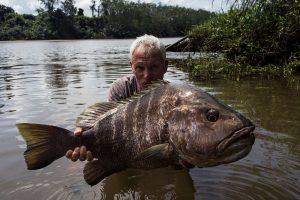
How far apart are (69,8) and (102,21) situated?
39.1 feet

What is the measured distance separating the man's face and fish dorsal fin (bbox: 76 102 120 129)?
29.8 inches

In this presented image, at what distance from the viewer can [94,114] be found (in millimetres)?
3621

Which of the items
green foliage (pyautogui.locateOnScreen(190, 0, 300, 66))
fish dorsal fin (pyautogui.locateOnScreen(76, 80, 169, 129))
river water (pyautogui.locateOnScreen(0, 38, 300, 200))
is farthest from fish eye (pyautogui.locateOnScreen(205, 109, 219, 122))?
green foliage (pyautogui.locateOnScreen(190, 0, 300, 66))

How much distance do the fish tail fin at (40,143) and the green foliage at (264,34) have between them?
337 inches

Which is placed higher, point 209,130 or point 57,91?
point 209,130

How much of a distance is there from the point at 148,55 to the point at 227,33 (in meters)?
10.7

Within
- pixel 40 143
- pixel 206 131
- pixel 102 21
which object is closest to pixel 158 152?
pixel 206 131

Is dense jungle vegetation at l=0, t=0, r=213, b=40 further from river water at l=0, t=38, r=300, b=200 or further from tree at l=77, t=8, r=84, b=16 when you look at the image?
river water at l=0, t=38, r=300, b=200

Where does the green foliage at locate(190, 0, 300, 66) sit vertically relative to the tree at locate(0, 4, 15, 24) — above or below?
below

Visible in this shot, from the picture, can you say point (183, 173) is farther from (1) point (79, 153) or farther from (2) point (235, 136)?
(2) point (235, 136)

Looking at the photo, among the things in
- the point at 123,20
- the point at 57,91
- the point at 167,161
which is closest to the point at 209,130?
the point at 167,161

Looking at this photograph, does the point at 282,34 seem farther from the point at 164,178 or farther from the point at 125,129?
the point at 125,129

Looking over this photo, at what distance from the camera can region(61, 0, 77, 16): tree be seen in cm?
11556

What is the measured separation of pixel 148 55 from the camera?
4.21 meters
